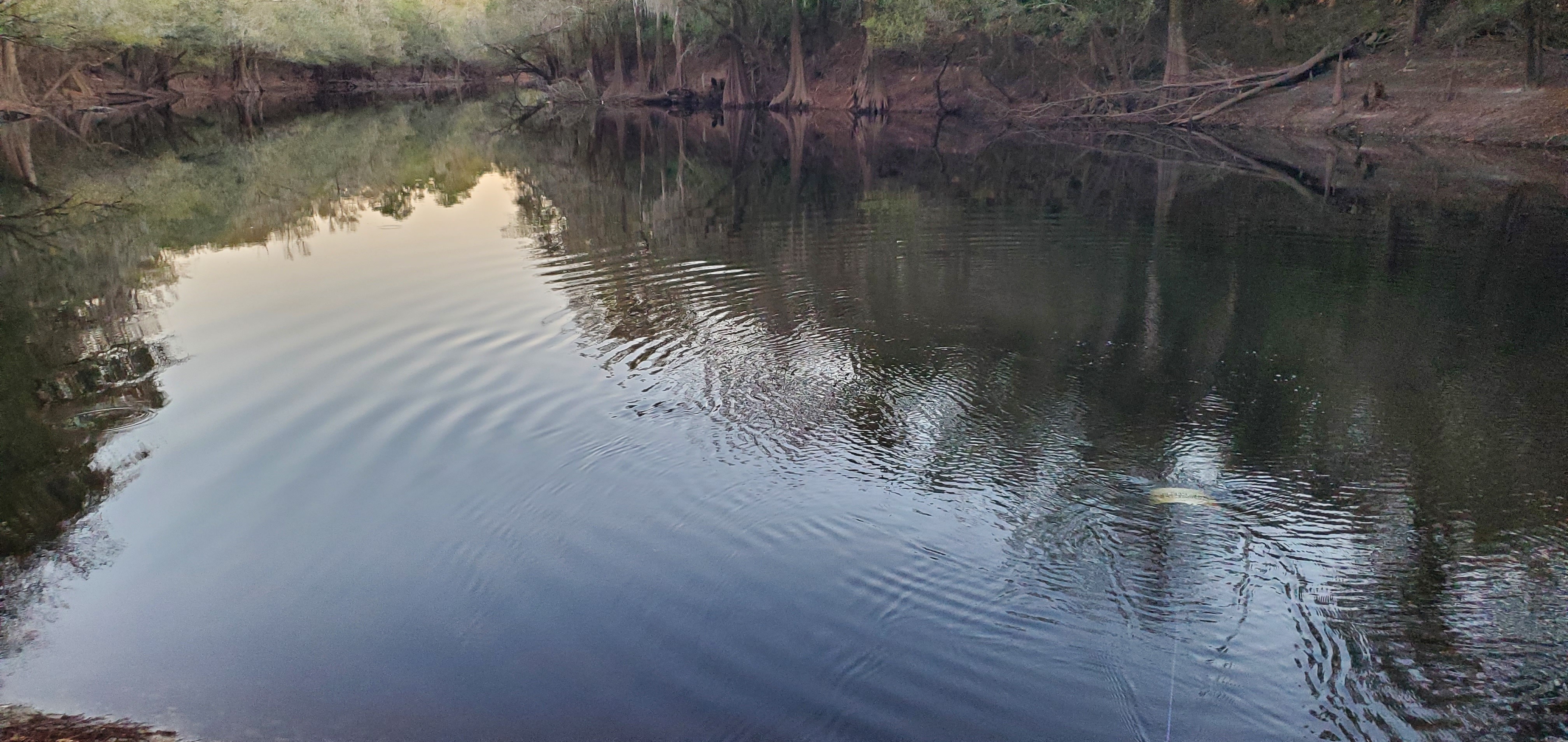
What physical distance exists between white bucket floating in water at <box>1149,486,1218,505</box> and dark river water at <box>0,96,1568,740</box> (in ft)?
0.14

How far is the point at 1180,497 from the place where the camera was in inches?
273

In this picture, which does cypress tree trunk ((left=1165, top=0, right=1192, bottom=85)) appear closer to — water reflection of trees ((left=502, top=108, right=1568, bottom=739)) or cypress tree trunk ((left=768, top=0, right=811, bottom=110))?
cypress tree trunk ((left=768, top=0, right=811, bottom=110))

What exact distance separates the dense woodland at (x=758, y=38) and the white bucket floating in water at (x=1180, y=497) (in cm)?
2546

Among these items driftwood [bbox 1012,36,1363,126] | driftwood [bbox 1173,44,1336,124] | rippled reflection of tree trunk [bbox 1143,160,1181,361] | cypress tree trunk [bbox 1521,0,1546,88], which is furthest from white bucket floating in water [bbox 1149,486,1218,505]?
driftwood [bbox 1173,44,1336,124]

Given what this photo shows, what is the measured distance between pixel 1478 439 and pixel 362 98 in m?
77.8

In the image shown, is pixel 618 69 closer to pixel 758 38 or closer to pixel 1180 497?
pixel 758 38

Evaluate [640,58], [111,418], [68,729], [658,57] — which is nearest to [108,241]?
[111,418]

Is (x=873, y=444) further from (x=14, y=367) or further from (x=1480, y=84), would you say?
(x=1480, y=84)

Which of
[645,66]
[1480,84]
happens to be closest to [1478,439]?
[1480,84]

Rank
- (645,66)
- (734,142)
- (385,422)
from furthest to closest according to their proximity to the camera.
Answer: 1. (645,66)
2. (734,142)
3. (385,422)

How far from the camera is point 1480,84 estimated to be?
96.1 ft

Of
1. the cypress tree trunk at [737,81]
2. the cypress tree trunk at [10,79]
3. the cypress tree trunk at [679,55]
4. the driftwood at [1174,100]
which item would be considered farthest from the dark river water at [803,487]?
the cypress tree trunk at [737,81]

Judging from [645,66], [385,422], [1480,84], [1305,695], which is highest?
[645,66]

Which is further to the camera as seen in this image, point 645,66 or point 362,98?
point 362,98
